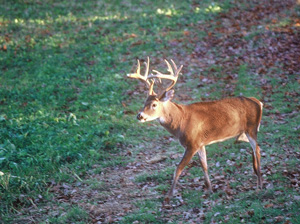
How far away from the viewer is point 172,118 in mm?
8258

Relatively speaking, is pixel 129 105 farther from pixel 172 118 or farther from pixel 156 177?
pixel 172 118

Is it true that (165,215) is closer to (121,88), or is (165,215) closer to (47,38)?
(121,88)

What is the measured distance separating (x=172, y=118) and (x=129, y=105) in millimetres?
4613

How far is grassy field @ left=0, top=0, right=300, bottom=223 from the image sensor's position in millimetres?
7676

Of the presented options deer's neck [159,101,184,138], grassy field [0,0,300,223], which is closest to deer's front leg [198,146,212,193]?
grassy field [0,0,300,223]

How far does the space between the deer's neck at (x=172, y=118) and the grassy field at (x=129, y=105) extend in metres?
1.16

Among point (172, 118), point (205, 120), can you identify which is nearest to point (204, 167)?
point (205, 120)

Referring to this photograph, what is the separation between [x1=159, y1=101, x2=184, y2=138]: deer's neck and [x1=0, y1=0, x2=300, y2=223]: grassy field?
1.16m

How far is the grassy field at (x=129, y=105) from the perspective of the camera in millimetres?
7676

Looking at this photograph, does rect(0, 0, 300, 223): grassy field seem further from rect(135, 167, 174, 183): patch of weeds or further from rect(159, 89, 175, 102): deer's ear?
rect(159, 89, 175, 102): deer's ear

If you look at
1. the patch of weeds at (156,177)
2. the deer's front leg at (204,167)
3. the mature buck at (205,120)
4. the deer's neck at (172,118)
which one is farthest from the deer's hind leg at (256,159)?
the patch of weeds at (156,177)

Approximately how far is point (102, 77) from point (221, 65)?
4.26 meters

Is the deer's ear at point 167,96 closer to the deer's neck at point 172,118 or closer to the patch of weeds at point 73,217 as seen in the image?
the deer's neck at point 172,118

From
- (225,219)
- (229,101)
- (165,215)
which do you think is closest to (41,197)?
(165,215)
